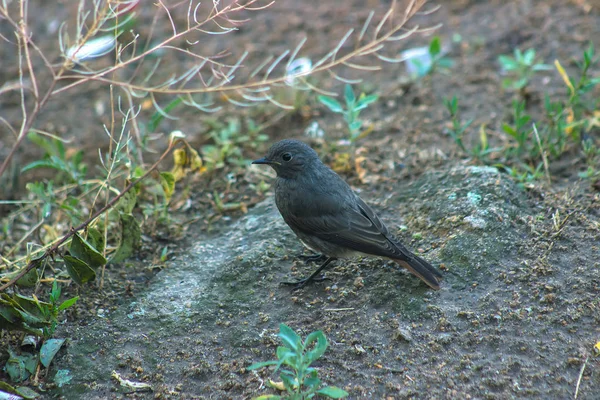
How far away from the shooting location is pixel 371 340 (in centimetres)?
366

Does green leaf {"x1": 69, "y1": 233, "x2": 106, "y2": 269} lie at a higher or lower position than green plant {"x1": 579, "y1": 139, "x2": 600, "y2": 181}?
higher

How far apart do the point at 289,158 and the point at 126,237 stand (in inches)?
51.9

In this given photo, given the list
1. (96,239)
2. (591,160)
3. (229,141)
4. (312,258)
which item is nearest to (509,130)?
(591,160)

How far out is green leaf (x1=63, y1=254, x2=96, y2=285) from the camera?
3.79 m

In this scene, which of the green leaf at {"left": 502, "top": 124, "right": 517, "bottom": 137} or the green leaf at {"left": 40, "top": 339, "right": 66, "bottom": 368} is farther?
the green leaf at {"left": 502, "top": 124, "right": 517, "bottom": 137}

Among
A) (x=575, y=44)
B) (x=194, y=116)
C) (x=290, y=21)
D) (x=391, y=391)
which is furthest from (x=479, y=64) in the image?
(x=391, y=391)

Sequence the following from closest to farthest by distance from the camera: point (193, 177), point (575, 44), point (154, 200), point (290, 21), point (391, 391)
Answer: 1. point (391, 391)
2. point (154, 200)
3. point (193, 177)
4. point (575, 44)
5. point (290, 21)

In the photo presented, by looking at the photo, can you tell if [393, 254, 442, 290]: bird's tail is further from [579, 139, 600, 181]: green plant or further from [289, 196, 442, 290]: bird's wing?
[579, 139, 600, 181]: green plant

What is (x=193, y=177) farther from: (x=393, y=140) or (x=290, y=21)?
(x=290, y=21)

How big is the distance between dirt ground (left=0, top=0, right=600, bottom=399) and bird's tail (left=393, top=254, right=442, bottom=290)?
0.31ft

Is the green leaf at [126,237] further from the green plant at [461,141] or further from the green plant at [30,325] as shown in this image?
the green plant at [461,141]

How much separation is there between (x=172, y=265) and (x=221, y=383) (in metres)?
1.32

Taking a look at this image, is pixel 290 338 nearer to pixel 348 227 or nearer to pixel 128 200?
pixel 348 227

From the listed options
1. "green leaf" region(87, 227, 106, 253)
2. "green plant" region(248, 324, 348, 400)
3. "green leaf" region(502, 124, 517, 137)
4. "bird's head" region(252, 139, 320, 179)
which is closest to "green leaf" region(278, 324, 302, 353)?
"green plant" region(248, 324, 348, 400)
